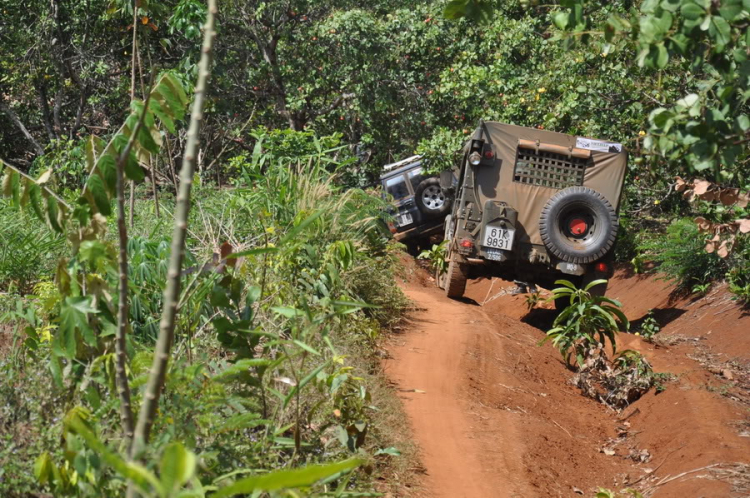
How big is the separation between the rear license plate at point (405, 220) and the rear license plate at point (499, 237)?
652cm

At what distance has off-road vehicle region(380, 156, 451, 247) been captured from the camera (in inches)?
689

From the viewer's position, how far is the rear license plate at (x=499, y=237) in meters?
11.1

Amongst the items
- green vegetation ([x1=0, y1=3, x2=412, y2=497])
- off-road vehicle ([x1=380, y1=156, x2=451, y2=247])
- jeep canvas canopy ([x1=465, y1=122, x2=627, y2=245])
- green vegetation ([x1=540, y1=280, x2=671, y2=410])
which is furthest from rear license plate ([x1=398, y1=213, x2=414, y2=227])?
green vegetation ([x1=0, y1=3, x2=412, y2=497])

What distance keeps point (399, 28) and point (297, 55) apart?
2117 mm

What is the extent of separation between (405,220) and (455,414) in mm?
11510

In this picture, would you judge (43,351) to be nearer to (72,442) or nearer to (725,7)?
(72,442)

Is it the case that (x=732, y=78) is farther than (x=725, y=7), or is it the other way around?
(x=732, y=78)

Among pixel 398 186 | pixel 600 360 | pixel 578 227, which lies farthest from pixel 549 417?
pixel 398 186

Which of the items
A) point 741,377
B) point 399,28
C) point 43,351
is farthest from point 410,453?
point 399,28

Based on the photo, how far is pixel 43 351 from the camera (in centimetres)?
440

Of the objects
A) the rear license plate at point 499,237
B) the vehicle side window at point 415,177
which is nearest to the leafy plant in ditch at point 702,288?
the rear license plate at point 499,237

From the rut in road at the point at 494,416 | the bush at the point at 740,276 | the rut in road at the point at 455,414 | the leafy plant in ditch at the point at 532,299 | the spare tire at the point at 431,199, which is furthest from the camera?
the spare tire at the point at 431,199

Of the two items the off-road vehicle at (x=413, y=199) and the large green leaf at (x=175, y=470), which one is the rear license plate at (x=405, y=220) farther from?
the large green leaf at (x=175, y=470)

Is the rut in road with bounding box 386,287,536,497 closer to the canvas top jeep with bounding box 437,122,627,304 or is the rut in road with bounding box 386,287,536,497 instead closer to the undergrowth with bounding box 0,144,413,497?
the undergrowth with bounding box 0,144,413,497
